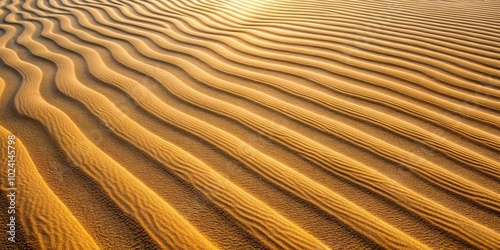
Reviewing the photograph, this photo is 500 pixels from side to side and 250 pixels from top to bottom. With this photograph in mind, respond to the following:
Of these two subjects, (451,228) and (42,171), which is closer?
(451,228)

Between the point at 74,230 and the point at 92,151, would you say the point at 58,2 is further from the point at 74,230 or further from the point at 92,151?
the point at 74,230

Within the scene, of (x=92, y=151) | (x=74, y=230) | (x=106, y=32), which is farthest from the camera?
(x=106, y=32)

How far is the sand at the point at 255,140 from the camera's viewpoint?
1.35m

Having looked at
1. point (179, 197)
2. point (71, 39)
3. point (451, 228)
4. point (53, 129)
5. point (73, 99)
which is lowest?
point (451, 228)

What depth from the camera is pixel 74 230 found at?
1.28 m

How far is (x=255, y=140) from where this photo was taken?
6.26 feet

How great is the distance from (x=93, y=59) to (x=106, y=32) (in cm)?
104

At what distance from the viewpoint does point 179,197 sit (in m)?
1.49

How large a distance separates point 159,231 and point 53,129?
1.13 metres

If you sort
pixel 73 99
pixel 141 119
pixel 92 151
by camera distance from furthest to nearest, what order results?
pixel 73 99, pixel 141 119, pixel 92 151

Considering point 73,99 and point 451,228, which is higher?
point 73,99

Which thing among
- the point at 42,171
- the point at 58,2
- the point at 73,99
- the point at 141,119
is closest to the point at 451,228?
the point at 141,119

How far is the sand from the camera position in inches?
53.1

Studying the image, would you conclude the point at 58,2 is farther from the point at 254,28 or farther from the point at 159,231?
the point at 159,231
